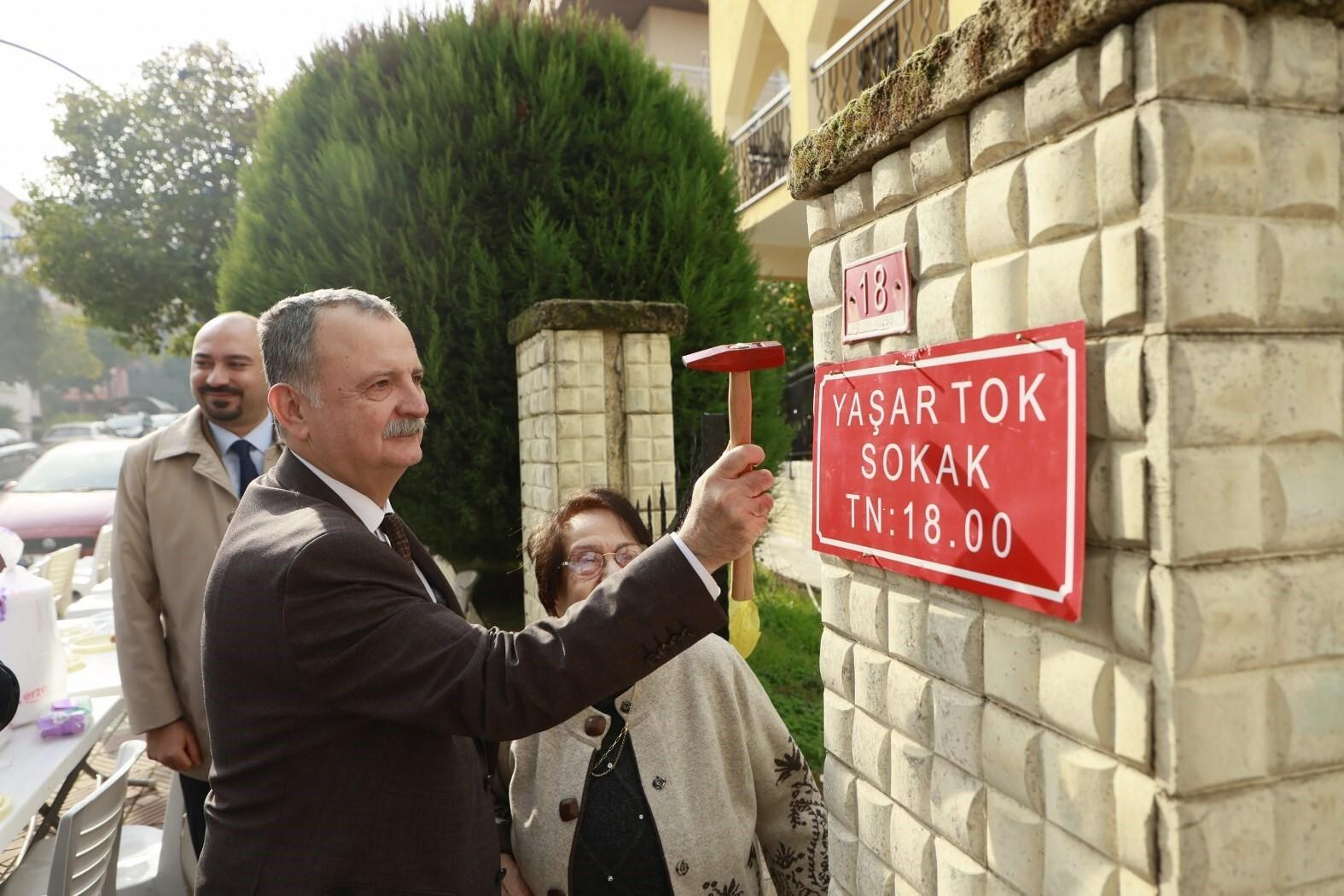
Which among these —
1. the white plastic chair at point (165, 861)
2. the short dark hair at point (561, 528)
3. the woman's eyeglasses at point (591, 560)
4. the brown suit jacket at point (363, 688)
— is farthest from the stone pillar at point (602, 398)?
the brown suit jacket at point (363, 688)

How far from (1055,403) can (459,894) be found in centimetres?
135

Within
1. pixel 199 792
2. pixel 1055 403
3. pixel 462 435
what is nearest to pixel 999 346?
pixel 1055 403

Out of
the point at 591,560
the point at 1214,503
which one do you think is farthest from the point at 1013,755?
the point at 591,560

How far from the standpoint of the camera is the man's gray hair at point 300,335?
5.64 ft

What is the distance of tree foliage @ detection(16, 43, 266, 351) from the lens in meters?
15.0

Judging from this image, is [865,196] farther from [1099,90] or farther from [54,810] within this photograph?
[54,810]

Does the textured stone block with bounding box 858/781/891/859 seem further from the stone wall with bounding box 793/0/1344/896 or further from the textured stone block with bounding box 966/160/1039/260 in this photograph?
the textured stone block with bounding box 966/160/1039/260

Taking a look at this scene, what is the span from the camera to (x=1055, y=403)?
1100mm

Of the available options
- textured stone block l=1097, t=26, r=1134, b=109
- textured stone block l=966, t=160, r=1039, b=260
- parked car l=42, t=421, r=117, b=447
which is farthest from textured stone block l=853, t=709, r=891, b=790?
parked car l=42, t=421, r=117, b=447

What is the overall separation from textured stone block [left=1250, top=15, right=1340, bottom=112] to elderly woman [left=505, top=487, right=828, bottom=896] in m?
1.52

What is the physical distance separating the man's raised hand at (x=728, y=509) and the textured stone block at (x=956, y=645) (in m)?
0.31

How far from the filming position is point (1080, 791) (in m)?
1.11

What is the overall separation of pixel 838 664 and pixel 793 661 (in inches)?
174

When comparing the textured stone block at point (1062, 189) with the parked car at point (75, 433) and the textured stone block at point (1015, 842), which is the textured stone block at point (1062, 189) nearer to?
the textured stone block at point (1015, 842)
